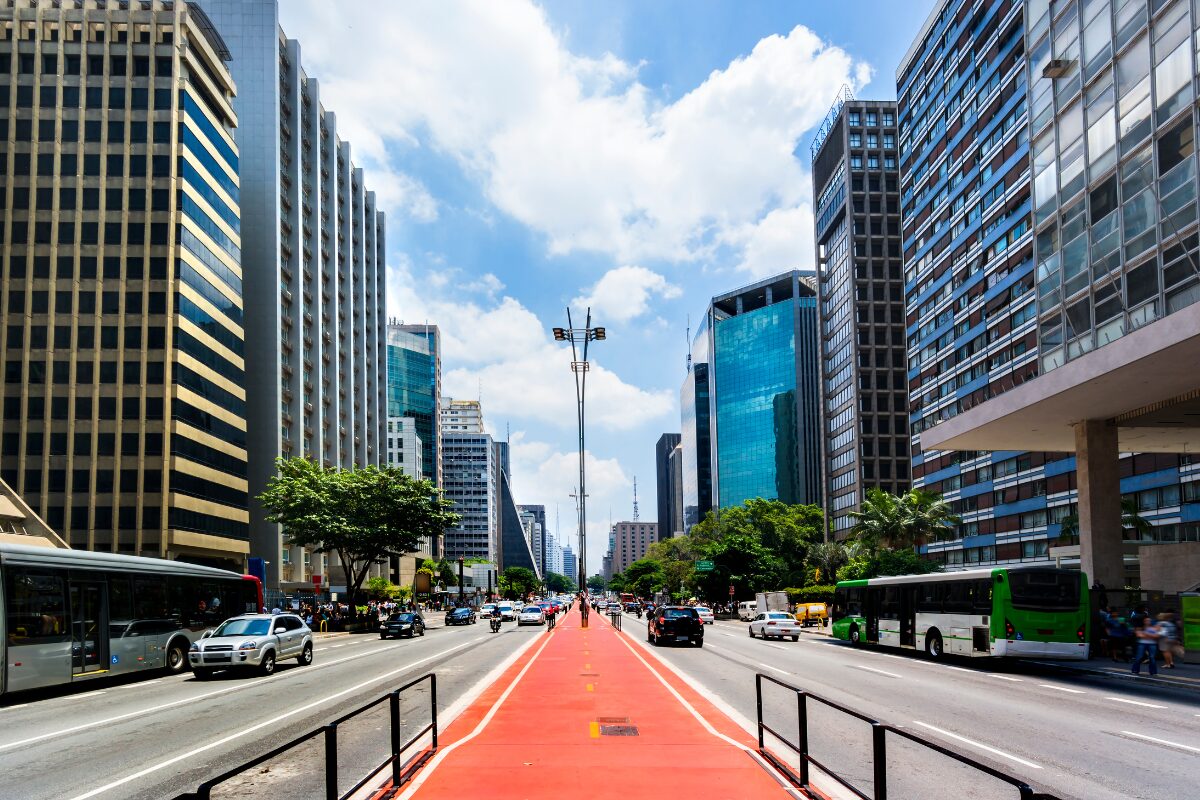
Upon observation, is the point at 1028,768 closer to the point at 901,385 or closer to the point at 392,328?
the point at 901,385

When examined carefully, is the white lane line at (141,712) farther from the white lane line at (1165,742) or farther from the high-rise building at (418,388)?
the high-rise building at (418,388)

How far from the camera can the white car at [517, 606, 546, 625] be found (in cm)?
6662

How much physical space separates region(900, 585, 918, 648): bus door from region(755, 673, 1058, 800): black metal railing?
21900mm

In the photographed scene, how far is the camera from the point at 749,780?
31.5 ft

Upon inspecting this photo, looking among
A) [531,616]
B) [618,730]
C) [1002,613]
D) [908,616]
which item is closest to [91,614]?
[618,730]

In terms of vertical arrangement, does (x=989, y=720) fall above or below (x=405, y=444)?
below

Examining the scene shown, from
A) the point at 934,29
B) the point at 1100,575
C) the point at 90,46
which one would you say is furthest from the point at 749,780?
the point at 934,29

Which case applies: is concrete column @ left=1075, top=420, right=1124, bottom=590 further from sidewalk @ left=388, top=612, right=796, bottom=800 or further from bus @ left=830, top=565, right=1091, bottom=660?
sidewalk @ left=388, top=612, right=796, bottom=800

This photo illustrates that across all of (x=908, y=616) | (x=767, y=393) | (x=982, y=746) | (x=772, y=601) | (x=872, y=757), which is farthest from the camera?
(x=767, y=393)

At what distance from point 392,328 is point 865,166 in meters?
104

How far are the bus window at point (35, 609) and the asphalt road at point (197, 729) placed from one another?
147 cm

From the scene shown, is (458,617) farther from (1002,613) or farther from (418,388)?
(418,388)

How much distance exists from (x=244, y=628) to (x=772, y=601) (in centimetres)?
5371

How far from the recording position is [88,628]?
2300 cm
